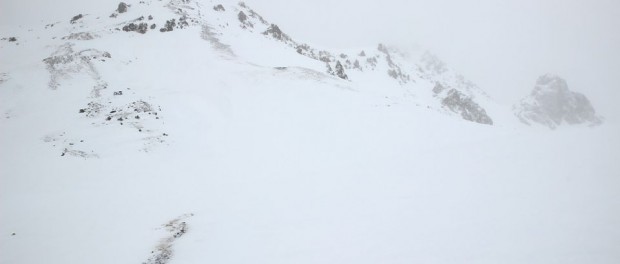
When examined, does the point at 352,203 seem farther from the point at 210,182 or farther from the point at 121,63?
the point at 121,63

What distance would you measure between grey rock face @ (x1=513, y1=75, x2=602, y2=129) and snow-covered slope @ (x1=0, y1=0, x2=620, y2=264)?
243ft

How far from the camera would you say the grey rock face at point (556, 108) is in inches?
3123

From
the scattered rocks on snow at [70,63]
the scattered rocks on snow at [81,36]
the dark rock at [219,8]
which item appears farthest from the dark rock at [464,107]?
the scattered rocks on snow at [81,36]

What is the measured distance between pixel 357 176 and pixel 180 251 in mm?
6911

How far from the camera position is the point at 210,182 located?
14.5 meters

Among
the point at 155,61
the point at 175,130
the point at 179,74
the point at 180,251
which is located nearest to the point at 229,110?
the point at 175,130

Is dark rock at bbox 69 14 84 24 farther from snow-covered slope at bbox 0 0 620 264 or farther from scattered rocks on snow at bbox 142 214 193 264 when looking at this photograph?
scattered rocks on snow at bbox 142 214 193 264

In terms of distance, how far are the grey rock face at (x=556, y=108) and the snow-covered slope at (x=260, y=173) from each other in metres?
74.0

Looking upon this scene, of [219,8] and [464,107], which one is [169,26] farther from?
[464,107]

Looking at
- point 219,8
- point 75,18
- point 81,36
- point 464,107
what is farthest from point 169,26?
point 464,107

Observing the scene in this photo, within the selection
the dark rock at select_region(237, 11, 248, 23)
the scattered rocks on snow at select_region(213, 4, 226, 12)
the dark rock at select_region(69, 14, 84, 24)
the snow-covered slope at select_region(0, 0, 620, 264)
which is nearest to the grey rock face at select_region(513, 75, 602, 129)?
the dark rock at select_region(237, 11, 248, 23)

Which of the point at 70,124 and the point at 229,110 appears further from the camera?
the point at 229,110

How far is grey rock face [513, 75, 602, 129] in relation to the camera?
79.3m

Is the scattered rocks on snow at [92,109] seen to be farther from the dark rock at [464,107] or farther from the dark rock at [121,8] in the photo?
the dark rock at [464,107]
